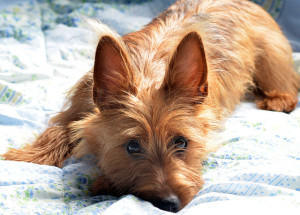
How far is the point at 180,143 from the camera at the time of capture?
2312mm

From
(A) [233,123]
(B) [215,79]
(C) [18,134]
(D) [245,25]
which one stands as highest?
(D) [245,25]

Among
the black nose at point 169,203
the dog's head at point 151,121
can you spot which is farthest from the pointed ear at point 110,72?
the black nose at point 169,203

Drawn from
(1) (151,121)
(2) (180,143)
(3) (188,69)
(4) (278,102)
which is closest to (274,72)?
(4) (278,102)

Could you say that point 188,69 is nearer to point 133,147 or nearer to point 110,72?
point 110,72

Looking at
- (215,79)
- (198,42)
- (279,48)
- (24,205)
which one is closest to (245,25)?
(279,48)

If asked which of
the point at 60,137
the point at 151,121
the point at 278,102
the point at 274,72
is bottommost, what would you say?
the point at 60,137

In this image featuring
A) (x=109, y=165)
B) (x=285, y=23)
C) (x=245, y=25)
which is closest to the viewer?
(x=109, y=165)

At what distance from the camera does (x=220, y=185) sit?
7.07 feet

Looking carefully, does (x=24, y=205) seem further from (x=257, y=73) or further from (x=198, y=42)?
(x=257, y=73)

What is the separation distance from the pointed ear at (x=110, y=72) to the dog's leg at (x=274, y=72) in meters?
1.81

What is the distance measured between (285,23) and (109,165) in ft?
11.8

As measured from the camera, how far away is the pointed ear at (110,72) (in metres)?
2.24

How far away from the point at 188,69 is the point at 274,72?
5.70 ft

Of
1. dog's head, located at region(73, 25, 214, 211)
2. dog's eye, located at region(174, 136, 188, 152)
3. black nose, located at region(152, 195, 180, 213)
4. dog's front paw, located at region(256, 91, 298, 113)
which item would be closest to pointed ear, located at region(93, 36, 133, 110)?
dog's head, located at region(73, 25, 214, 211)
